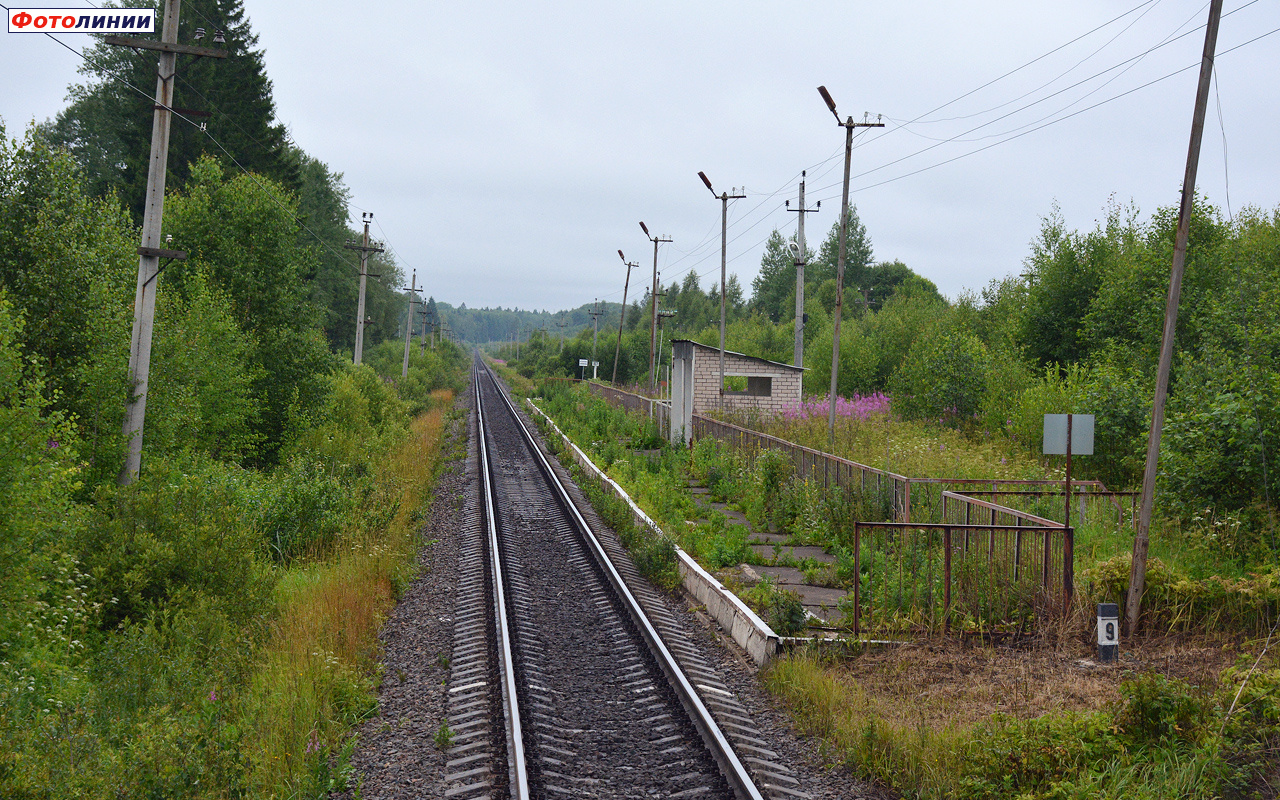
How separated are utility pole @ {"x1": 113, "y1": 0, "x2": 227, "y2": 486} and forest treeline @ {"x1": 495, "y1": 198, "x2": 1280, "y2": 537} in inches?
577

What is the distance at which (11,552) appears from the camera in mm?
7473

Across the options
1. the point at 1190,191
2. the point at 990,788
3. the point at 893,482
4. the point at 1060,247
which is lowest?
the point at 990,788

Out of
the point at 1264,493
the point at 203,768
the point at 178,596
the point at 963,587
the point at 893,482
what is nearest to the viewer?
the point at 203,768

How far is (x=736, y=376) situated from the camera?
3034cm

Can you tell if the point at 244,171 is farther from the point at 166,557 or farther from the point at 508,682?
the point at 508,682

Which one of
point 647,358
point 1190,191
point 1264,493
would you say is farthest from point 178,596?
point 647,358

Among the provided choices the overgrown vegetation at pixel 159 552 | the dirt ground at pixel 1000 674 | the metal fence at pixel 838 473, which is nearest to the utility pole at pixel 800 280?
the metal fence at pixel 838 473

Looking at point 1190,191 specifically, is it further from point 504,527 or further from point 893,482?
point 504,527

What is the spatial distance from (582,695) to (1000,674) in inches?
157

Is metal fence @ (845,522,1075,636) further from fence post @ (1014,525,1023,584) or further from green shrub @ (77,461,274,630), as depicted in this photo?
green shrub @ (77,461,274,630)

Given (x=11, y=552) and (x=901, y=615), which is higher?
(x=11, y=552)

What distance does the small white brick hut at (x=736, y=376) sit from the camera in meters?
30.4

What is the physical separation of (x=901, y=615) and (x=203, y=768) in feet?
22.9

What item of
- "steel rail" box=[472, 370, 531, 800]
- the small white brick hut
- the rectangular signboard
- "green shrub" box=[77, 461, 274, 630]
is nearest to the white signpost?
the rectangular signboard
